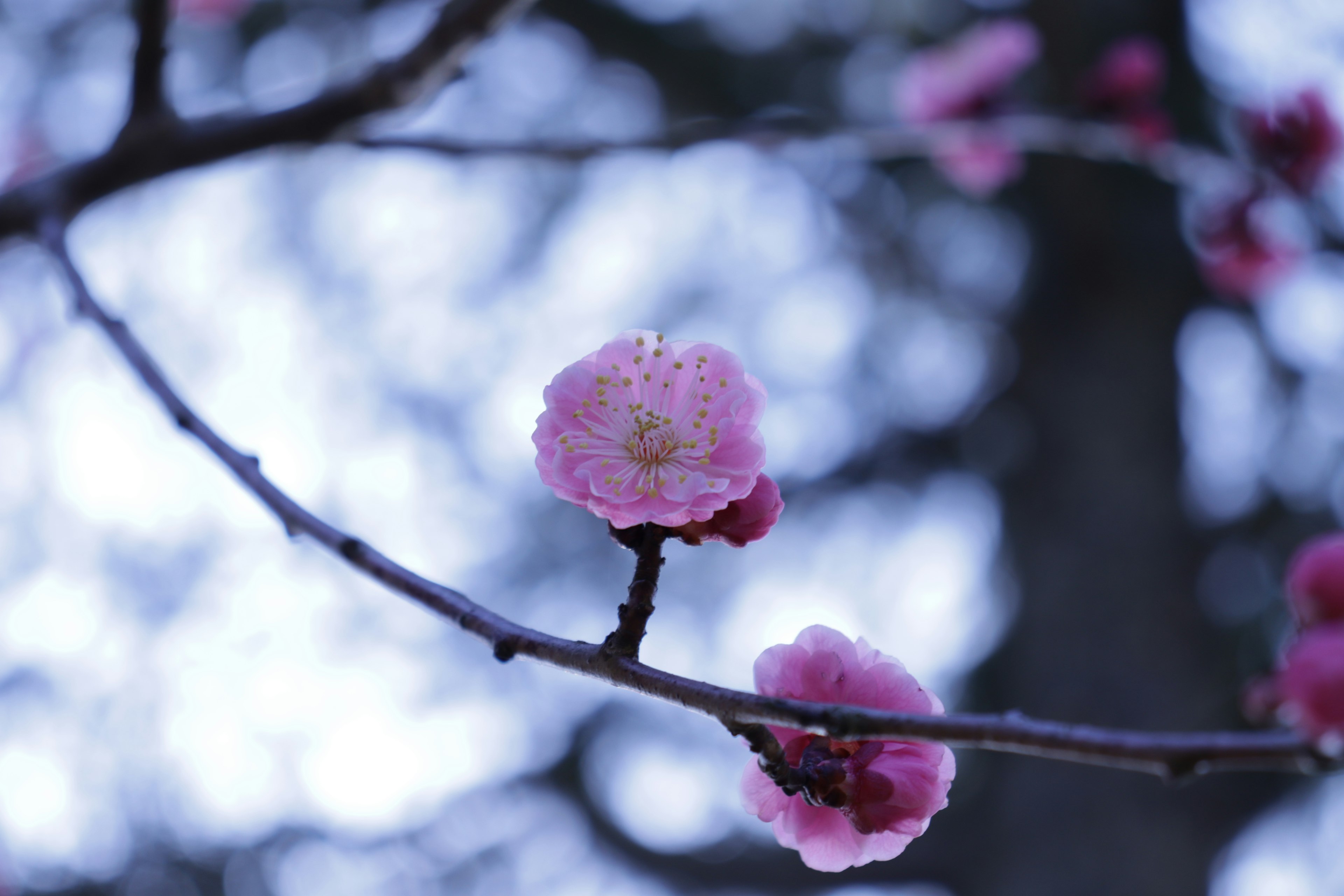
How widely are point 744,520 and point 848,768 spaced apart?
5.8 inches

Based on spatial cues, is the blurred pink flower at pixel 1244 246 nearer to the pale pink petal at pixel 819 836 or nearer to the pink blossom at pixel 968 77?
the pink blossom at pixel 968 77

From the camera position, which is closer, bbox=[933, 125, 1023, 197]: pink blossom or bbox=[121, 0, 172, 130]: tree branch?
bbox=[121, 0, 172, 130]: tree branch

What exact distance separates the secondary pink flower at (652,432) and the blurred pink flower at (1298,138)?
1.20 m

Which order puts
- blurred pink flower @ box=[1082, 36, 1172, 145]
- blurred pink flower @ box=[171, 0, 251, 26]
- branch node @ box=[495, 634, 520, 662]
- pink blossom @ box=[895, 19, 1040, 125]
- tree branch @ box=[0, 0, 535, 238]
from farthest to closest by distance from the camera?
1. blurred pink flower @ box=[171, 0, 251, 26]
2. pink blossom @ box=[895, 19, 1040, 125]
3. blurred pink flower @ box=[1082, 36, 1172, 145]
4. tree branch @ box=[0, 0, 535, 238]
5. branch node @ box=[495, 634, 520, 662]

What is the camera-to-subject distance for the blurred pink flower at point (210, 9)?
77.5 inches

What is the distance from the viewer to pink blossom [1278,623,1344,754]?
1.04 feet

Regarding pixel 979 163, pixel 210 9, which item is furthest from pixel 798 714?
pixel 210 9

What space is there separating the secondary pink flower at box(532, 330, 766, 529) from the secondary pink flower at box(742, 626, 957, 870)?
10 cm

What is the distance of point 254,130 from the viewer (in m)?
0.98

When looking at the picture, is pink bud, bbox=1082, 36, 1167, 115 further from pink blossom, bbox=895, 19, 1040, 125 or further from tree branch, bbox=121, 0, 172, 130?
tree branch, bbox=121, 0, 172, 130

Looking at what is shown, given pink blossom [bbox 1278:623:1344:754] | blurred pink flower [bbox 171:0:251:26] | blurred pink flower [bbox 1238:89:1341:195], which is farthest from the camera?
blurred pink flower [bbox 171:0:251:26]

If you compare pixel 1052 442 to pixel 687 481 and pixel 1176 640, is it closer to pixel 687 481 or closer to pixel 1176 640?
pixel 1176 640

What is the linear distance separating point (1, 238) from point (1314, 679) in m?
1.09

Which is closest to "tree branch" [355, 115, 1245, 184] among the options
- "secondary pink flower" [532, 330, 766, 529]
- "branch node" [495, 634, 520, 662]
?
"secondary pink flower" [532, 330, 766, 529]
